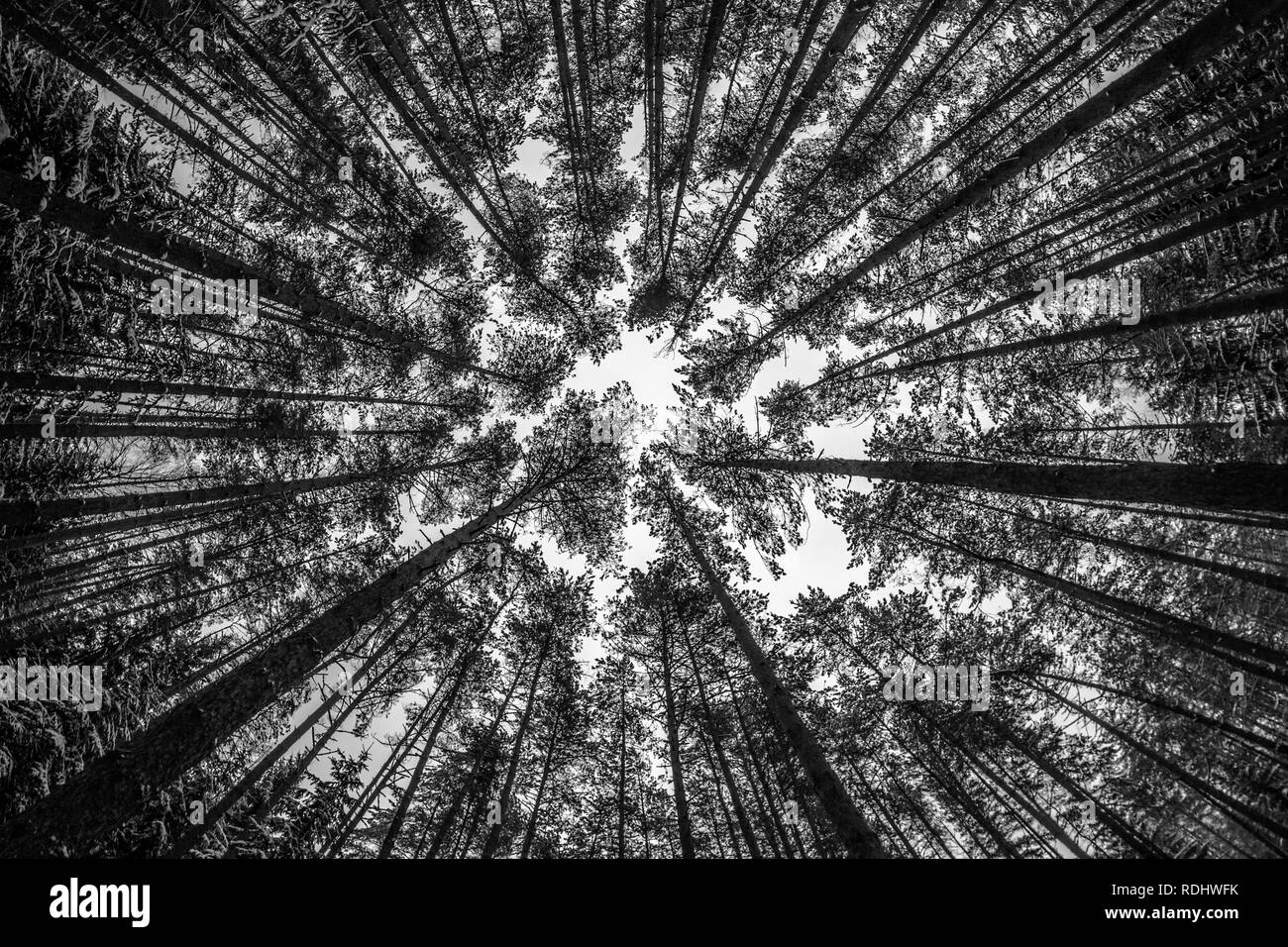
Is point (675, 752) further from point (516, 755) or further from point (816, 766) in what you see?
point (816, 766)

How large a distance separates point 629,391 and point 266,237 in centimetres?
974

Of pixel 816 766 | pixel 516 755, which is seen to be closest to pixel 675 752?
pixel 516 755

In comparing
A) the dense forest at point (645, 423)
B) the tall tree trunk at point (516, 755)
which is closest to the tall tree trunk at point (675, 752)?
the dense forest at point (645, 423)

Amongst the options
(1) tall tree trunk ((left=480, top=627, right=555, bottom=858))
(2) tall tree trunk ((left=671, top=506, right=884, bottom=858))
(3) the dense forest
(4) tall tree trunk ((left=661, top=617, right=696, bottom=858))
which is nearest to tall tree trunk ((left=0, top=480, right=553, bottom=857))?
(3) the dense forest

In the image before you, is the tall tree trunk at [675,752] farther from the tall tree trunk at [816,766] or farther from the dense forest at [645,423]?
the tall tree trunk at [816,766]

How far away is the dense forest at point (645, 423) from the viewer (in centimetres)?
750

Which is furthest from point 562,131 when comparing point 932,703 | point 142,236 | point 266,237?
point 932,703

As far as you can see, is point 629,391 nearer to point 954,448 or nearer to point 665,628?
point 665,628

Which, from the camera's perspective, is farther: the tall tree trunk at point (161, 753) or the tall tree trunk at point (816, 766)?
the tall tree trunk at point (816, 766)

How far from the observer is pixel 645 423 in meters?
16.6

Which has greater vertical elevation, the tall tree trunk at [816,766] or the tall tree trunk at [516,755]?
the tall tree trunk at [816,766]

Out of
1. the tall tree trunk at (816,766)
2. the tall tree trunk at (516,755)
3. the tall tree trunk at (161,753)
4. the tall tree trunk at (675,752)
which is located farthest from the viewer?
the tall tree trunk at (516,755)

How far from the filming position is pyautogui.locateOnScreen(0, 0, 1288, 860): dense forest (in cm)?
750

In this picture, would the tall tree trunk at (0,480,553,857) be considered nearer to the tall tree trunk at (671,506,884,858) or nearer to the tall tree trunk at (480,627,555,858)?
the tall tree trunk at (480,627,555,858)
